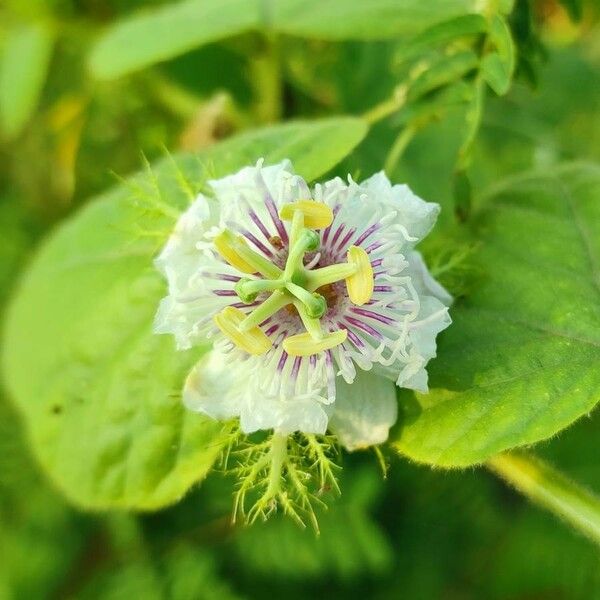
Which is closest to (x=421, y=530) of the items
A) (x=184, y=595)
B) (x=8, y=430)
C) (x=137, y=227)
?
(x=184, y=595)

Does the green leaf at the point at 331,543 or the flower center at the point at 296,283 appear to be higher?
the flower center at the point at 296,283

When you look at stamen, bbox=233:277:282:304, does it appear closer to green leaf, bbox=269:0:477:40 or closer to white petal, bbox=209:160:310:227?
white petal, bbox=209:160:310:227

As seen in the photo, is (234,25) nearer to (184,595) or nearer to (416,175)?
(416,175)

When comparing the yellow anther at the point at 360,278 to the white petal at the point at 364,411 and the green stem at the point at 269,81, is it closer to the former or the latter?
the white petal at the point at 364,411

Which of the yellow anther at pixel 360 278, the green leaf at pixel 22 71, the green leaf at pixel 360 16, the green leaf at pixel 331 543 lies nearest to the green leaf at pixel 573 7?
the green leaf at pixel 360 16

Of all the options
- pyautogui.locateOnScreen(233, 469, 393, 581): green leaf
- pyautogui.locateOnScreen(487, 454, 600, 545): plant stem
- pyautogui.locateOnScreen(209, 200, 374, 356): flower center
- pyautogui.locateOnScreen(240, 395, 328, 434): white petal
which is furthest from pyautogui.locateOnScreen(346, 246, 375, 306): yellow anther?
pyautogui.locateOnScreen(233, 469, 393, 581): green leaf

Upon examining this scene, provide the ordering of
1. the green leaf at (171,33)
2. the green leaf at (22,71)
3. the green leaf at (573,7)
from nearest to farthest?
the green leaf at (573,7), the green leaf at (171,33), the green leaf at (22,71)
